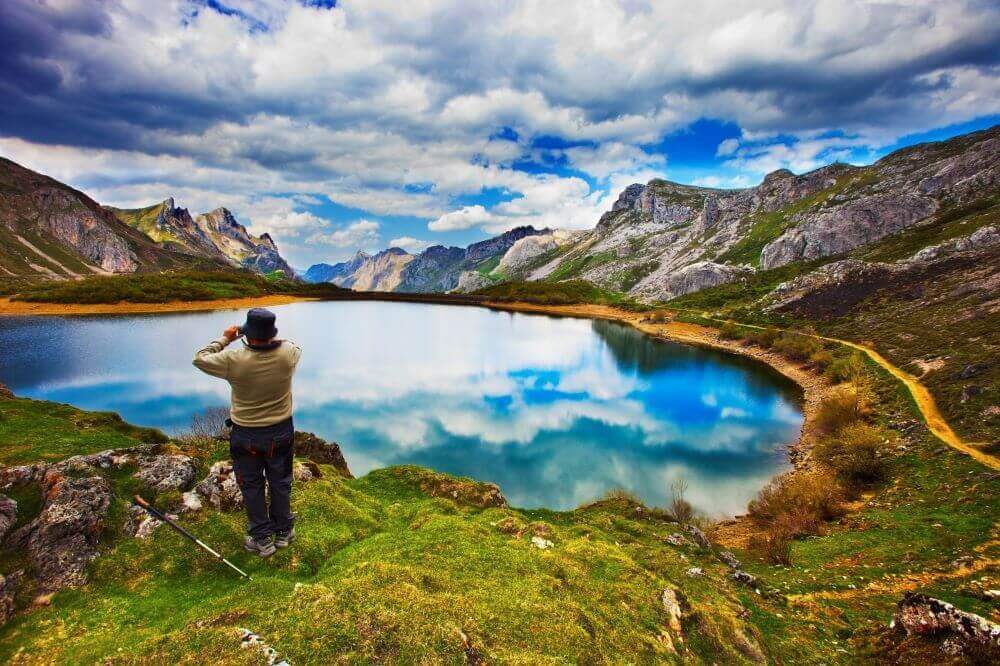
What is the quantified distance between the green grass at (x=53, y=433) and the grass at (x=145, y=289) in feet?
387

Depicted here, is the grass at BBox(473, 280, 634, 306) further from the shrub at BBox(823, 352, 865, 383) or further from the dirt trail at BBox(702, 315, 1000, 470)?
the dirt trail at BBox(702, 315, 1000, 470)

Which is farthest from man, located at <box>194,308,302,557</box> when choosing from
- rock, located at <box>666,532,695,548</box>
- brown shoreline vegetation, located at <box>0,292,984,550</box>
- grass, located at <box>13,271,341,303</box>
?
grass, located at <box>13,271,341,303</box>

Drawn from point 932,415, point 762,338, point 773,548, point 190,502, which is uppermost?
point 190,502

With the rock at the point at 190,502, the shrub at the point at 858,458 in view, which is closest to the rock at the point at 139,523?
the rock at the point at 190,502

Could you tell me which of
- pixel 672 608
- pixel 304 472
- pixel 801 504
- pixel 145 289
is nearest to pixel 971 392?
pixel 801 504

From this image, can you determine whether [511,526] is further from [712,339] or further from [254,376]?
[712,339]

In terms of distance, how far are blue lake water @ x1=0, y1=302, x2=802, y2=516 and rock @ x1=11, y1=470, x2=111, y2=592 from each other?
64.7 feet

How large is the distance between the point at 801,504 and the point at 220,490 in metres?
26.6

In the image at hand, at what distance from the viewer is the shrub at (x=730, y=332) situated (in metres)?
82.2

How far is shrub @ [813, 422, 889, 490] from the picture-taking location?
2569 cm

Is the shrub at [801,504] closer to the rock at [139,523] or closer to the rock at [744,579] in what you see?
the rock at [744,579]

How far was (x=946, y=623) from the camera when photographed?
26.8ft

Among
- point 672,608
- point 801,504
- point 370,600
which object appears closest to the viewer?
point 370,600

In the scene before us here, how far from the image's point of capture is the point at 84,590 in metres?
6.87
